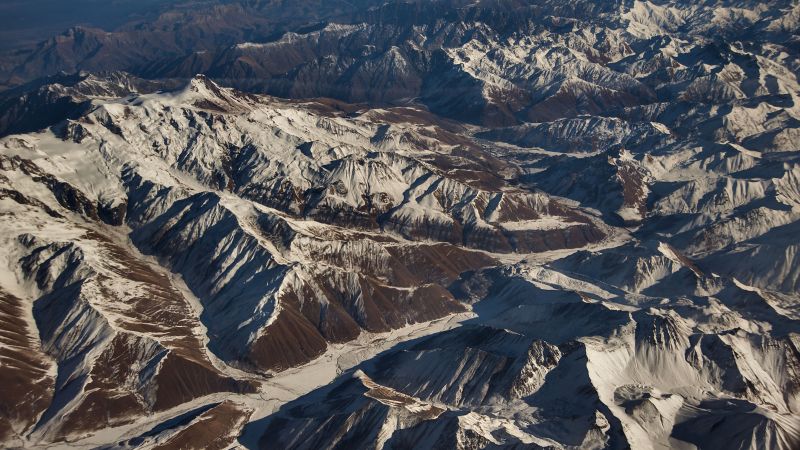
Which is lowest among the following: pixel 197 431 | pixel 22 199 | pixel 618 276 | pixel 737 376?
pixel 618 276

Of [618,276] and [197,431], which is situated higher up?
[197,431]

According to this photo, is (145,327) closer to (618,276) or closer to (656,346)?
(656,346)

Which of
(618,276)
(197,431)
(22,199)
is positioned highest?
(22,199)

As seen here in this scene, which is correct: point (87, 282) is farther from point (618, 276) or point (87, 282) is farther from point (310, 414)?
point (618, 276)

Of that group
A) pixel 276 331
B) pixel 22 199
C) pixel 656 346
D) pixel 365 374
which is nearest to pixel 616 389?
pixel 656 346

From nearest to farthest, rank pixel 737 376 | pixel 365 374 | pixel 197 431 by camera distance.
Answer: pixel 197 431
pixel 737 376
pixel 365 374

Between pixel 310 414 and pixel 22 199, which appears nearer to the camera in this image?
pixel 310 414

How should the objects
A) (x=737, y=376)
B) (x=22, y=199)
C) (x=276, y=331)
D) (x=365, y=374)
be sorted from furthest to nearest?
(x=22, y=199) → (x=276, y=331) → (x=365, y=374) → (x=737, y=376)

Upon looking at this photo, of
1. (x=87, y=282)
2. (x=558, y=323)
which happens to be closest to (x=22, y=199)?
(x=87, y=282)

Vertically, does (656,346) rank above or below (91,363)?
below

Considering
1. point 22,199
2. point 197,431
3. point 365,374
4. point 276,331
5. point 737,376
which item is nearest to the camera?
point 197,431
